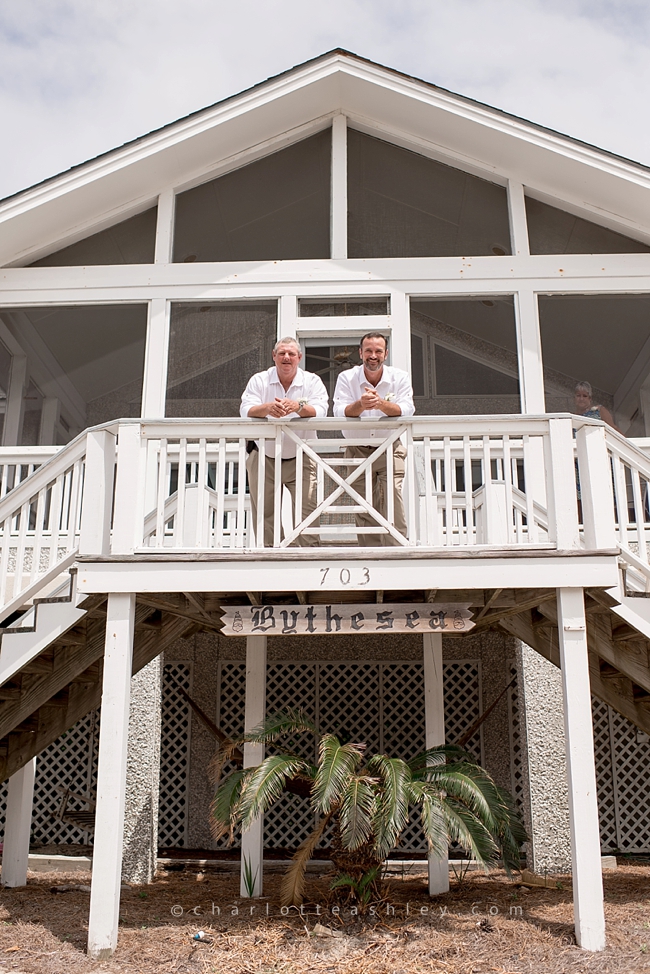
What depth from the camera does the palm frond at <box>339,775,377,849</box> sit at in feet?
17.9

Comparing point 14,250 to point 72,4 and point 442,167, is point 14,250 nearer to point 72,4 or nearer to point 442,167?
point 72,4

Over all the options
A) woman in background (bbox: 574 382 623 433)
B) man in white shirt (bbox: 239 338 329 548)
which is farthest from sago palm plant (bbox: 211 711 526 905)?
woman in background (bbox: 574 382 623 433)

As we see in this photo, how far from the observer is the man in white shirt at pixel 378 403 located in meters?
5.86

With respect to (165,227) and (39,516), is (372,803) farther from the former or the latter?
→ (165,227)

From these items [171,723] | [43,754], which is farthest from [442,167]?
[43,754]

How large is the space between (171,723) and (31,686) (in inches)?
137

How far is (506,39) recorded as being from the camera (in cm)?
910

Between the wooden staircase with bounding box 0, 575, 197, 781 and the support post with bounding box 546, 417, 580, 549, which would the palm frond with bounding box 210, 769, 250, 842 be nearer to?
the wooden staircase with bounding box 0, 575, 197, 781

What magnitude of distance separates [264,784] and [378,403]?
2.48 m

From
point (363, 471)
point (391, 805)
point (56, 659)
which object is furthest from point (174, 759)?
point (363, 471)

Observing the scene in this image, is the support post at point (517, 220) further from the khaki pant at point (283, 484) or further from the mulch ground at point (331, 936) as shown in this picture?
the mulch ground at point (331, 936)

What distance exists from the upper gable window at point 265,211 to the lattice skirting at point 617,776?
4837 millimetres

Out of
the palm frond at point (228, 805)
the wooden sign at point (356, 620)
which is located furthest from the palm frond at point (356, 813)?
the wooden sign at point (356, 620)

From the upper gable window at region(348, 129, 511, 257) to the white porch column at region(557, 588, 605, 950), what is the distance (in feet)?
13.8
